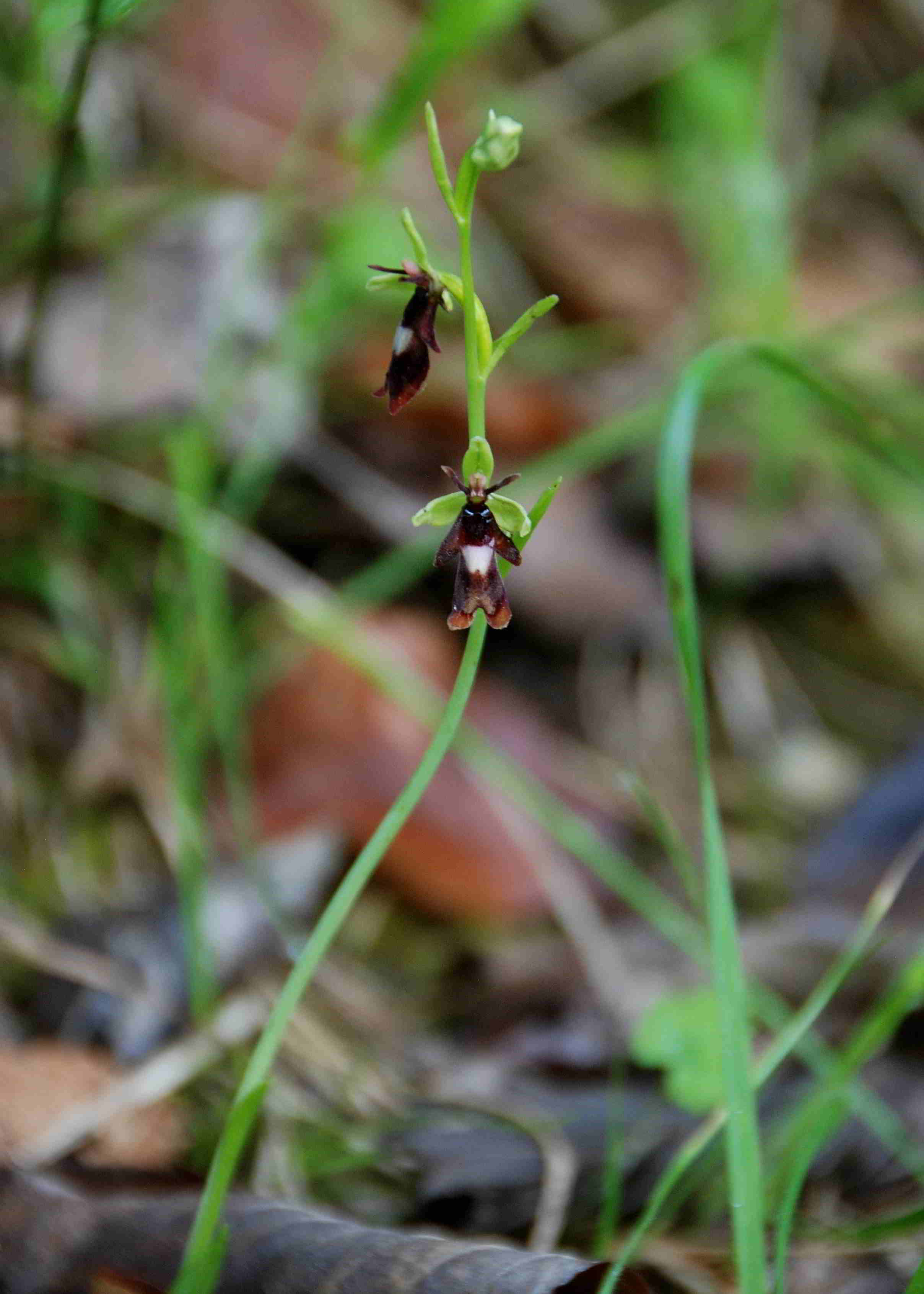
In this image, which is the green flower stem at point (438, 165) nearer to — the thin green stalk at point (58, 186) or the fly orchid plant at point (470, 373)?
the fly orchid plant at point (470, 373)

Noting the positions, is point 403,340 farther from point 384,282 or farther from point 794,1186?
point 794,1186

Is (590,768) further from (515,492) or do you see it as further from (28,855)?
(28,855)

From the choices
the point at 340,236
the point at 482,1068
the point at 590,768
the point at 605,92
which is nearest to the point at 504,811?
the point at 590,768

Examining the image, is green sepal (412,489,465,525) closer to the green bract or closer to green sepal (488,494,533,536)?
green sepal (488,494,533,536)

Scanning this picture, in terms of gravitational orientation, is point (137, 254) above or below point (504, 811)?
above

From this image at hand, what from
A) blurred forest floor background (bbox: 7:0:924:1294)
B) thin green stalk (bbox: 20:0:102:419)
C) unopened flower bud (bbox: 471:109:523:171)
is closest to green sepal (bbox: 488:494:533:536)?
unopened flower bud (bbox: 471:109:523:171)
